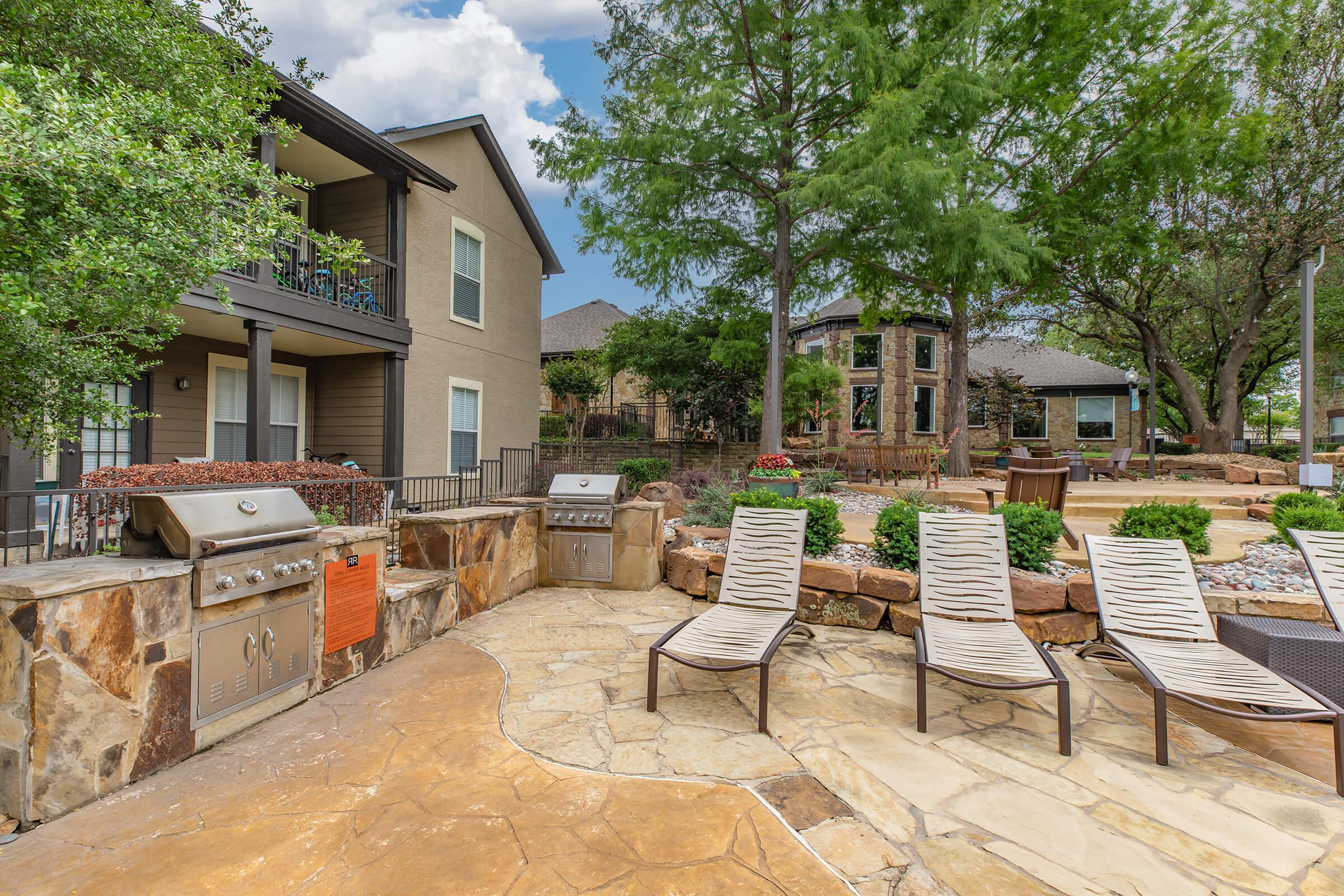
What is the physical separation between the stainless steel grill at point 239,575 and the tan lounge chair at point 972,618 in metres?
3.38

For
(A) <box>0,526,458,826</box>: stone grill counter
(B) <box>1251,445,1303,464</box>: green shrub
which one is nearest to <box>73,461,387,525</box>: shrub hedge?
(A) <box>0,526,458,826</box>: stone grill counter

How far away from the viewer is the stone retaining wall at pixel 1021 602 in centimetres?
421

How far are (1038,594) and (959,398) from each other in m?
10.5

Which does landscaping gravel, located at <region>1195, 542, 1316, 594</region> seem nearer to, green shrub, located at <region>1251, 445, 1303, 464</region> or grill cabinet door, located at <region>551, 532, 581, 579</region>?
grill cabinet door, located at <region>551, 532, 581, 579</region>

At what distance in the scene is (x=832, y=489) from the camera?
419 inches

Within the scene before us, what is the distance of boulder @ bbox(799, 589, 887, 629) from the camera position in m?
4.91

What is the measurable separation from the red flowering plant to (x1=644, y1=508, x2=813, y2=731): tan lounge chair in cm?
325

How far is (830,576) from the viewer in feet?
16.5

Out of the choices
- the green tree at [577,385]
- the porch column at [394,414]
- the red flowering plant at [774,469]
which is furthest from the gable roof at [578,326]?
the red flowering plant at [774,469]

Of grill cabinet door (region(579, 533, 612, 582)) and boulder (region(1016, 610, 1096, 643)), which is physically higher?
grill cabinet door (region(579, 533, 612, 582))

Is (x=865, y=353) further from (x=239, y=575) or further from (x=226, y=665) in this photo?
(x=226, y=665)

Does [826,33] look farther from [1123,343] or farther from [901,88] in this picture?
[1123,343]

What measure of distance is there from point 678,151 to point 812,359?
15.9 ft

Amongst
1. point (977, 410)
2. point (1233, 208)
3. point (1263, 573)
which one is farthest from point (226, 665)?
point (977, 410)
